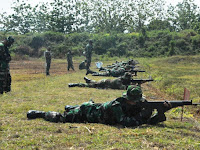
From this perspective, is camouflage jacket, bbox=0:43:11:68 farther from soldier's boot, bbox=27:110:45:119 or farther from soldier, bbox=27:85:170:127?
soldier, bbox=27:85:170:127

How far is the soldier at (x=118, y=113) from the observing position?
5617 millimetres

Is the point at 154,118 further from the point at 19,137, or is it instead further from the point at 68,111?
the point at 19,137

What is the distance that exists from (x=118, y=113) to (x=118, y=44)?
138ft

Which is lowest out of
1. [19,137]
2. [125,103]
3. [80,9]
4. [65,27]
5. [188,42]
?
[19,137]

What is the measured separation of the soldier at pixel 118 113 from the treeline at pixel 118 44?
34.6m

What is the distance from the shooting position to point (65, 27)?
5966 cm

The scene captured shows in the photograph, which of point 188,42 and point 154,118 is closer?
point 154,118

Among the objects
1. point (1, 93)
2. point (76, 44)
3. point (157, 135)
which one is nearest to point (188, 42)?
point (76, 44)

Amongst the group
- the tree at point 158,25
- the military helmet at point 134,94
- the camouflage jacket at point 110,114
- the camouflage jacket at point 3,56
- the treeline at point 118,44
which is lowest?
the camouflage jacket at point 110,114

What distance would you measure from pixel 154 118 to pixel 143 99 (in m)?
0.53

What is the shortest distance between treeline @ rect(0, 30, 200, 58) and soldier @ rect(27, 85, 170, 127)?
34.6 metres

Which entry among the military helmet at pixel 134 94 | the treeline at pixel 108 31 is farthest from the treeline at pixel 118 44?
the military helmet at pixel 134 94

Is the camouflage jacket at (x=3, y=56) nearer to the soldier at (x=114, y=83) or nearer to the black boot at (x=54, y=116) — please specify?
the soldier at (x=114, y=83)

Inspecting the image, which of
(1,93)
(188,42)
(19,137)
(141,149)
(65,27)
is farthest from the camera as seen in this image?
(65,27)
